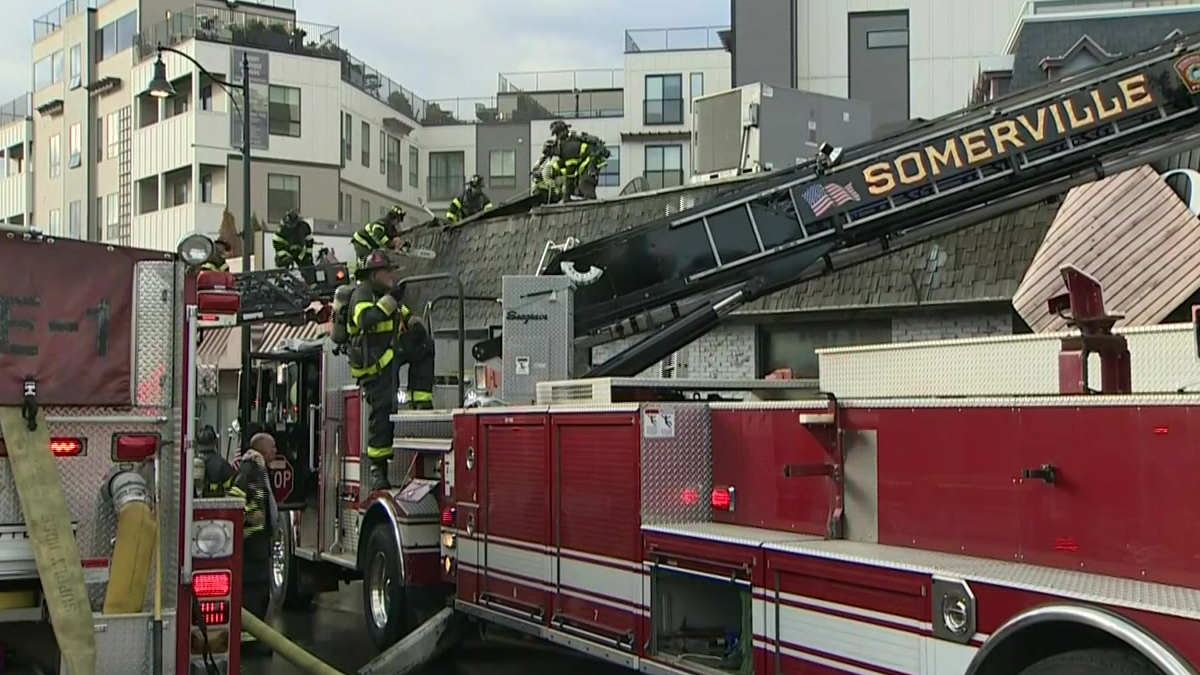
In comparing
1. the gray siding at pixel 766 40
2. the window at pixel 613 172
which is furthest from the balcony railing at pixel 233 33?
the gray siding at pixel 766 40

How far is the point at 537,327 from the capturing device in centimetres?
917

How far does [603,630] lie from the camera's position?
6965mm

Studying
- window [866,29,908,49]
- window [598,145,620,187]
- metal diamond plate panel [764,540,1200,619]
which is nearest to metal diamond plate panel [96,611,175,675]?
metal diamond plate panel [764,540,1200,619]

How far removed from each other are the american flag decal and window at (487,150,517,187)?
4539 cm

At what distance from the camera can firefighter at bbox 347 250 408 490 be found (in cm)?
1021

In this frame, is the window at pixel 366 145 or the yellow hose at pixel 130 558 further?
the window at pixel 366 145

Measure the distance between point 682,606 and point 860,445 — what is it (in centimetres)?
147

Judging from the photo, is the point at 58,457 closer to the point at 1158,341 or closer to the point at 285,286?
the point at 1158,341

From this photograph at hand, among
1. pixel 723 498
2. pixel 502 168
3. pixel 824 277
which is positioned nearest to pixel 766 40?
pixel 824 277

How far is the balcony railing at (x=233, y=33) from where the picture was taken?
4475cm

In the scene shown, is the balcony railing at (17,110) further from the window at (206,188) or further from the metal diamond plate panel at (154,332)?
the metal diamond plate panel at (154,332)

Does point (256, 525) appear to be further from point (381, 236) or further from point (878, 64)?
point (878, 64)

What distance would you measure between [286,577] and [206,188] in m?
33.9

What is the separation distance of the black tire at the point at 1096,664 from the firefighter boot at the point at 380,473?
669 centimetres
